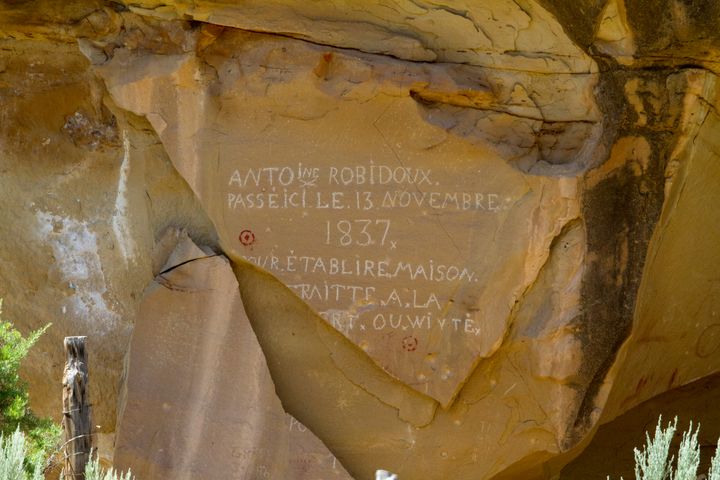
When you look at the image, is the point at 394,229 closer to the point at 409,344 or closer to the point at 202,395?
the point at 409,344

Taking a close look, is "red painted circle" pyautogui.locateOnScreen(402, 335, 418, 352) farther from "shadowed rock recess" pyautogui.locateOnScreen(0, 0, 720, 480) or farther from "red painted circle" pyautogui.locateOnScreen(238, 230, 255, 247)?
"red painted circle" pyautogui.locateOnScreen(238, 230, 255, 247)

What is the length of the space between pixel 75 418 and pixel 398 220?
5.24 ft

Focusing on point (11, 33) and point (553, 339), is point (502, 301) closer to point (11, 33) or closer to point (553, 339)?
point (553, 339)

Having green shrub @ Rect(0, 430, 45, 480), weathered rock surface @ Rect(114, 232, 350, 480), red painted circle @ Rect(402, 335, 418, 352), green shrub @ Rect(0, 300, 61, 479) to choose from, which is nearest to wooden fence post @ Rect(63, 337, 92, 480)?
green shrub @ Rect(0, 300, 61, 479)

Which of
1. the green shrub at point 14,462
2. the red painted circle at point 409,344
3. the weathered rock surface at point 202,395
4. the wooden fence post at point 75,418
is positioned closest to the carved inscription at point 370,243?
the red painted circle at point 409,344

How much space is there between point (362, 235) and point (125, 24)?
1.39 metres

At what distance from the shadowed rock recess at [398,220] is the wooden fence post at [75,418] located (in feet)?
2.48

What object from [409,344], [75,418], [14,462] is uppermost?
[409,344]

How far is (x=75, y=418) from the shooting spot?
14.2ft

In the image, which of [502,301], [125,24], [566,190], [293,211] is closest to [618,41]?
[566,190]

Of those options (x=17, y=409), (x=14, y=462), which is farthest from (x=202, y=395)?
(x=14, y=462)

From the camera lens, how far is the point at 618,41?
16.4ft

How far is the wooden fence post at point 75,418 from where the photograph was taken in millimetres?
4285

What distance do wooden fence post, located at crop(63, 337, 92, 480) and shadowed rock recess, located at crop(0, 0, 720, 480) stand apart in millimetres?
757
